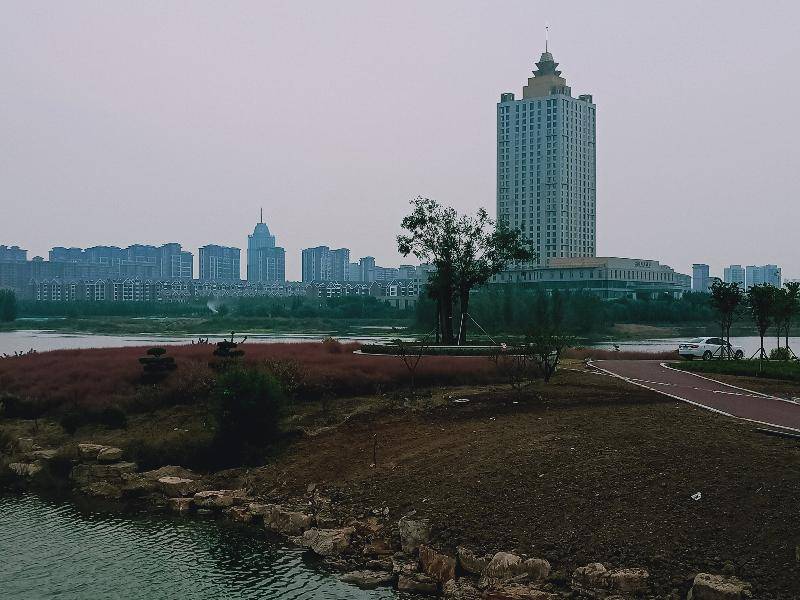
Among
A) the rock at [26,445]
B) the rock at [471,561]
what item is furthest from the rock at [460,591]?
the rock at [26,445]

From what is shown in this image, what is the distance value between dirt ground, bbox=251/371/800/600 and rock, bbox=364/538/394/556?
3.41ft

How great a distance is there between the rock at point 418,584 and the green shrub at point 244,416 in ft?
34.7

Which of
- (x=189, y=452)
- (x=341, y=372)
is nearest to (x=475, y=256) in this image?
(x=341, y=372)

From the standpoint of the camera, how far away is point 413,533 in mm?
15727

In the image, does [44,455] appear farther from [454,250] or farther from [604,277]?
[604,277]

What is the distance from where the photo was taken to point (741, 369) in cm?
3183

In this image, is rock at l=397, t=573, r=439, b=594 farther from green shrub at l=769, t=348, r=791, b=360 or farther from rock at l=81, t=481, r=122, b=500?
green shrub at l=769, t=348, r=791, b=360

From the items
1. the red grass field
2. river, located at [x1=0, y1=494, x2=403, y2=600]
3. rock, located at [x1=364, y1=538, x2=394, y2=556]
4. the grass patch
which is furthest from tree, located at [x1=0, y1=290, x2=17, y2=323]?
rock, located at [x1=364, y1=538, x2=394, y2=556]

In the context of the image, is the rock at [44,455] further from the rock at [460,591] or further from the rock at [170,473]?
the rock at [460,591]

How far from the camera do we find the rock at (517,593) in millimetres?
12812

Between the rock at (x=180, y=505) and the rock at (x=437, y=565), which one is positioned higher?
the rock at (x=437, y=565)

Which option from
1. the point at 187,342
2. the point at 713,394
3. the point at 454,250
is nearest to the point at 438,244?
the point at 454,250

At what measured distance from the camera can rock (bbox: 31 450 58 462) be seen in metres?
25.4

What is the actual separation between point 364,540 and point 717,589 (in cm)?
750
